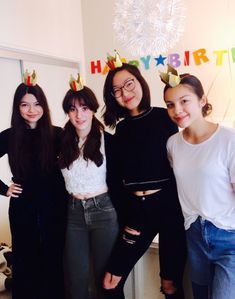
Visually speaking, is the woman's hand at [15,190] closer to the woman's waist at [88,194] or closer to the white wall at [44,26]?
the woman's waist at [88,194]

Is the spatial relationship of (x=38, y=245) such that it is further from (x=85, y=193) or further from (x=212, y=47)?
(x=212, y=47)

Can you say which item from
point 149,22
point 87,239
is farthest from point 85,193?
point 149,22

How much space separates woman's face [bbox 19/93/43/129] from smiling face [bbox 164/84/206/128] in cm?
70

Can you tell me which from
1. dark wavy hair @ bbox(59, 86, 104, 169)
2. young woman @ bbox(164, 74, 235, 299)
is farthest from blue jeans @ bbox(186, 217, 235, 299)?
dark wavy hair @ bbox(59, 86, 104, 169)

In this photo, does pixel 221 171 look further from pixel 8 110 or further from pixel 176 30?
pixel 8 110

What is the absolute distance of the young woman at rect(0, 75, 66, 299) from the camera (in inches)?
56.8

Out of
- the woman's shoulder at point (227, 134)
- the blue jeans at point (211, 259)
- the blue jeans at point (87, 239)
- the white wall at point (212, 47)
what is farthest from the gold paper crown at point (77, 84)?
the white wall at point (212, 47)

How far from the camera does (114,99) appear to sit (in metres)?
1.34

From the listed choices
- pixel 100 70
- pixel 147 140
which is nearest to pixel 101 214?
pixel 147 140

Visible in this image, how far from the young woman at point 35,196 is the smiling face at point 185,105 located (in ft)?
2.21

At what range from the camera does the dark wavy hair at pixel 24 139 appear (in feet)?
4.72

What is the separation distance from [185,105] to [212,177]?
0.95 ft

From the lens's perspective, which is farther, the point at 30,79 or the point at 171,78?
the point at 30,79

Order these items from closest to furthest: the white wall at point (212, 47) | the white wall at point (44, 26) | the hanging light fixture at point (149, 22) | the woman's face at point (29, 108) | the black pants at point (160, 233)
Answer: the black pants at point (160, 233), the woman's face at point (29, 108), the hanging light fixture at point (149, 22), the white wall at point (44, 26), the white wall at point (212, 47)
